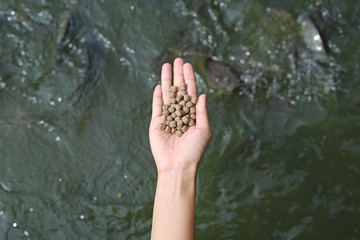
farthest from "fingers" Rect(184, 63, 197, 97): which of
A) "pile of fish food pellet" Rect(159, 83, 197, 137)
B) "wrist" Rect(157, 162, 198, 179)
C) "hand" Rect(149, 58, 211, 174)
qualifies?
"wrist" Rect(157, 162, 198, 179)

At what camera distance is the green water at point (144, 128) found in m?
3.16

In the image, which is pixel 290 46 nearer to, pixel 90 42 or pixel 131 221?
pixel 90 42

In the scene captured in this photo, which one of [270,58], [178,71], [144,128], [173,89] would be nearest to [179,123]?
[173,89]

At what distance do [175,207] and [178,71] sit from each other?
1.06 meters

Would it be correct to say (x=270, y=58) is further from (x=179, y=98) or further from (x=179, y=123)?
(x=179, y=123)

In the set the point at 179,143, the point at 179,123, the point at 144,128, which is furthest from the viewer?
the point at 144,128

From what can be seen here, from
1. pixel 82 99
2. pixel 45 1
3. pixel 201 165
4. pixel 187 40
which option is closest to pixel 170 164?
pixel 201 165

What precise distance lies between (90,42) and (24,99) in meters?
0.88

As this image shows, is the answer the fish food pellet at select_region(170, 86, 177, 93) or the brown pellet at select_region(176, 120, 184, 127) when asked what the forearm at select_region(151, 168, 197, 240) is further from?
the fish food pellet at select_region(170, 86, 177, 93)

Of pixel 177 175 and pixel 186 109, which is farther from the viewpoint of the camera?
pixel 186 109

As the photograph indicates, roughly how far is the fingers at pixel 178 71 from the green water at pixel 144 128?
871mm

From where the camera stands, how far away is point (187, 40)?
3590mm

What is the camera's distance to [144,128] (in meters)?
3.39

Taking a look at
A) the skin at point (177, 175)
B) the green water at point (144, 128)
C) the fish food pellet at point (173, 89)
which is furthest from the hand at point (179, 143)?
the green water at point (144, 128)
